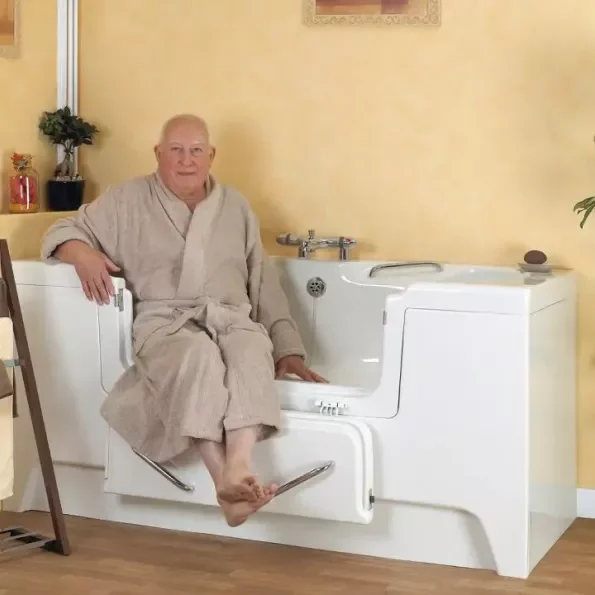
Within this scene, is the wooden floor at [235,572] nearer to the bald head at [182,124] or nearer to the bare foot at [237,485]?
the bare foot at [237,485]

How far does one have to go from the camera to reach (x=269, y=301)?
10.1 ft

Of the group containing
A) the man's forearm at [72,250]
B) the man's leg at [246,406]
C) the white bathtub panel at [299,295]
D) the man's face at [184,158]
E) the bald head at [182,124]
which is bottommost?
the man's leg at [246,406]

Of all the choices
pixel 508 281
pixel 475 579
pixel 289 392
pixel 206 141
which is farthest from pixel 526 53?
pixel 475 579

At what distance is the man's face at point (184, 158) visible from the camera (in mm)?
3021

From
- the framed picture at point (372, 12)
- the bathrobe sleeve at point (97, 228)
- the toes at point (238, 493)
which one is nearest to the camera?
the toes at point (238, 493)

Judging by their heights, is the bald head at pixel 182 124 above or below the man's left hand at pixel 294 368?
above

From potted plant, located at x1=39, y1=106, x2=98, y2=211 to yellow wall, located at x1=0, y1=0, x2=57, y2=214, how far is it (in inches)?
1.5

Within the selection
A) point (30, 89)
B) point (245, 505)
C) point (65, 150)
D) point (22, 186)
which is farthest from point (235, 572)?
point (30, 89)

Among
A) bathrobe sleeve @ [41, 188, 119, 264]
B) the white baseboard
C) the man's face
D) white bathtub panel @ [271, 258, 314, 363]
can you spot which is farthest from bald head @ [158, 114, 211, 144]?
the white baseboard

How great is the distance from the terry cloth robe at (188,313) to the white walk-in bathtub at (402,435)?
0.31 ft

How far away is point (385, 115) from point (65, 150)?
1.03 metres

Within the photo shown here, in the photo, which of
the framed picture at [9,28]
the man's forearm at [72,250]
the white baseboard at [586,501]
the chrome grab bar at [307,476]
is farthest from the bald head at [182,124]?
the white baseboard at [586,501]

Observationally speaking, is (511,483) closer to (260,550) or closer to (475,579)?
(475,579)

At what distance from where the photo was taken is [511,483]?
8.44 ft
